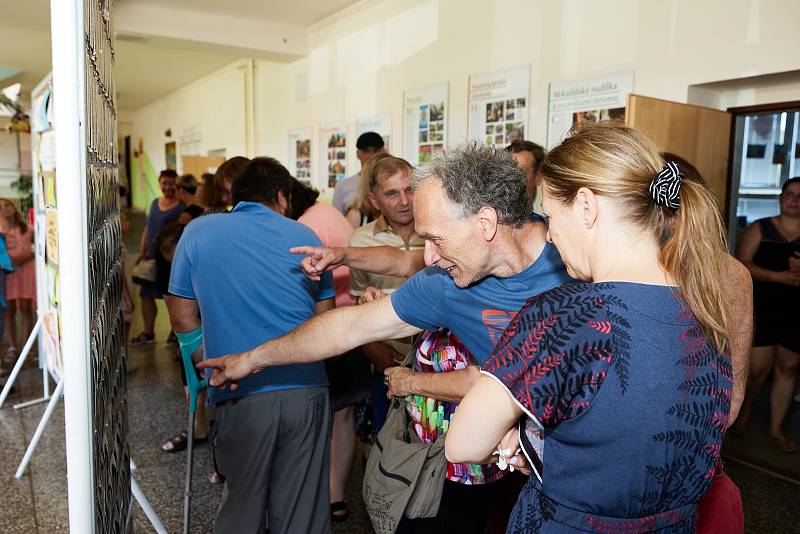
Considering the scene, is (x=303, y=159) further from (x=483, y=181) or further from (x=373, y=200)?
(x=483, y=181)

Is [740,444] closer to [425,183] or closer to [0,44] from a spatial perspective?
[425,183]

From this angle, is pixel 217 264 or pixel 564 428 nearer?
pixel 564 428

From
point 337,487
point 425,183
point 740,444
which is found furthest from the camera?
point 740,444

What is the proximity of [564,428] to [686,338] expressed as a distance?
23cm

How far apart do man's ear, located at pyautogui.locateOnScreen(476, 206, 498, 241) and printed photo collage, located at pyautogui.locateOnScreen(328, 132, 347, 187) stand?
20.0 feet

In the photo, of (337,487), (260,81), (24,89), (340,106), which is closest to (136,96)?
(24,89)

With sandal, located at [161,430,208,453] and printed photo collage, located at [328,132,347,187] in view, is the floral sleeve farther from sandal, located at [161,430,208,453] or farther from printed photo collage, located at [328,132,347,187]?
printed photo collage, located at [328,132,347,187]

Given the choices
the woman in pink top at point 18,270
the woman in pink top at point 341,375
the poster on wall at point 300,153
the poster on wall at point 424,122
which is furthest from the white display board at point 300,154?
the woman in pink top at point 341,375

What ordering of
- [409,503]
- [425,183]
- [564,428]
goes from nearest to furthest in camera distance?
[564,428]
[425,183]
[409,503]

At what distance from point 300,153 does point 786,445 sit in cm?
636

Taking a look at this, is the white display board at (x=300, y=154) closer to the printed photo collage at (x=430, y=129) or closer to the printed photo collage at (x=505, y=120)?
the printed photo collage at (x=430, y=129)

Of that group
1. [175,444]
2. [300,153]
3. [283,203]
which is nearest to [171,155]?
[300,153]

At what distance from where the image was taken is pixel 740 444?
386cm

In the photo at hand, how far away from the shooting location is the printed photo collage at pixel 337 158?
745 centimetres
